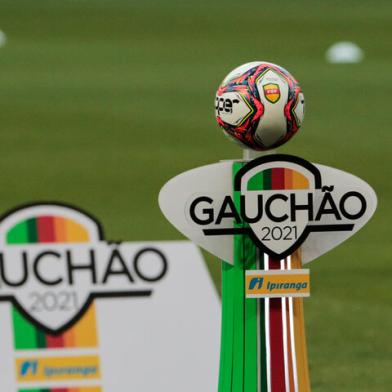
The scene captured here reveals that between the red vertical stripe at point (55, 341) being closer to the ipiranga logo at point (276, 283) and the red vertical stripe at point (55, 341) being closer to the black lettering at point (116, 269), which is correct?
the black lettering at point (116, 269)

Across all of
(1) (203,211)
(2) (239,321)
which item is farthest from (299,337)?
(1) (203,211)

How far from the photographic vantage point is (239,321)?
157 inches

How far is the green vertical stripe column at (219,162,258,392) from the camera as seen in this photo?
13.0 ft

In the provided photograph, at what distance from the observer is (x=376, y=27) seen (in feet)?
38.4

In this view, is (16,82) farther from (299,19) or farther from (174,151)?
(299,19)

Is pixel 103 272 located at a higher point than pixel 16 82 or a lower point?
lower

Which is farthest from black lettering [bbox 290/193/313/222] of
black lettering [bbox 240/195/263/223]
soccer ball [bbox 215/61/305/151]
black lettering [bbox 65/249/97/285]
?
black lettering [bbox 65/249/97/285]

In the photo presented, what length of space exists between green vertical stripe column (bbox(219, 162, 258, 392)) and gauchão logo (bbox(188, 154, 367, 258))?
5 centimetres

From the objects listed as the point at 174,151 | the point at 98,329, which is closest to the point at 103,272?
the point at 98,329

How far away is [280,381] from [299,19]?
8.28 metres

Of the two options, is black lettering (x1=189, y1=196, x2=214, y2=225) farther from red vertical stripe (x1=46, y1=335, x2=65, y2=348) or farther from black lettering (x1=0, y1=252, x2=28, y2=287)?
black lettering (x1=0, y1=252, x2=28, y2=287)

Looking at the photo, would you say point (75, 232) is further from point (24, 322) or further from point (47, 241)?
point (24, 322)

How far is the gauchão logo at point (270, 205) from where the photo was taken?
152 inches

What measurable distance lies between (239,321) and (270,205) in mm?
424
